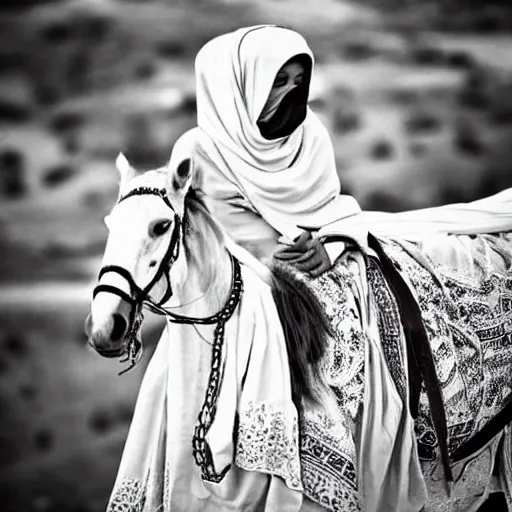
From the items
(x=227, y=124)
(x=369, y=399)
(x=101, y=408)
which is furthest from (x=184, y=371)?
(x=101, y=408)

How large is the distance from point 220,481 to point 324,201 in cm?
91

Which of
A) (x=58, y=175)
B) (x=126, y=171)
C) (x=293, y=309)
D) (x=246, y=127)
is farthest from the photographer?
(x=58, y=175)

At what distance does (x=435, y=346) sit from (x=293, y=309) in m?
0.49

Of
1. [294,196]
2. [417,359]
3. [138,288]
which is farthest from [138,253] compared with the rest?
[417,359]

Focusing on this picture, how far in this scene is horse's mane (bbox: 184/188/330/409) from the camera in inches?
88.0

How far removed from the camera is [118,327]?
2.00 metres

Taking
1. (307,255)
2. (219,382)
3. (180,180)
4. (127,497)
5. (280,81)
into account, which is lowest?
(127,497)

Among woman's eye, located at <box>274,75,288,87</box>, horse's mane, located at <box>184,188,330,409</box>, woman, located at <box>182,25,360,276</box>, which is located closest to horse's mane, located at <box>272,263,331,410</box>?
horse's mane, located at <box>184,188,330,409</box>

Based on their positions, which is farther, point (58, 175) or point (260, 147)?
point (58, 175)

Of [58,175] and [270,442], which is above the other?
[58,175]

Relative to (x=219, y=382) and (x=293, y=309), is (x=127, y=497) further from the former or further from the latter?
(x=293, y=309)

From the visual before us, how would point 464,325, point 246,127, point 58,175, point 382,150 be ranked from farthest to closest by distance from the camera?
point 382,150 → point 58,175 → point 464,325 → point 246,127

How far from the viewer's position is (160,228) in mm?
2105

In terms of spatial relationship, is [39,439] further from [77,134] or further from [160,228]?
[160,228]
